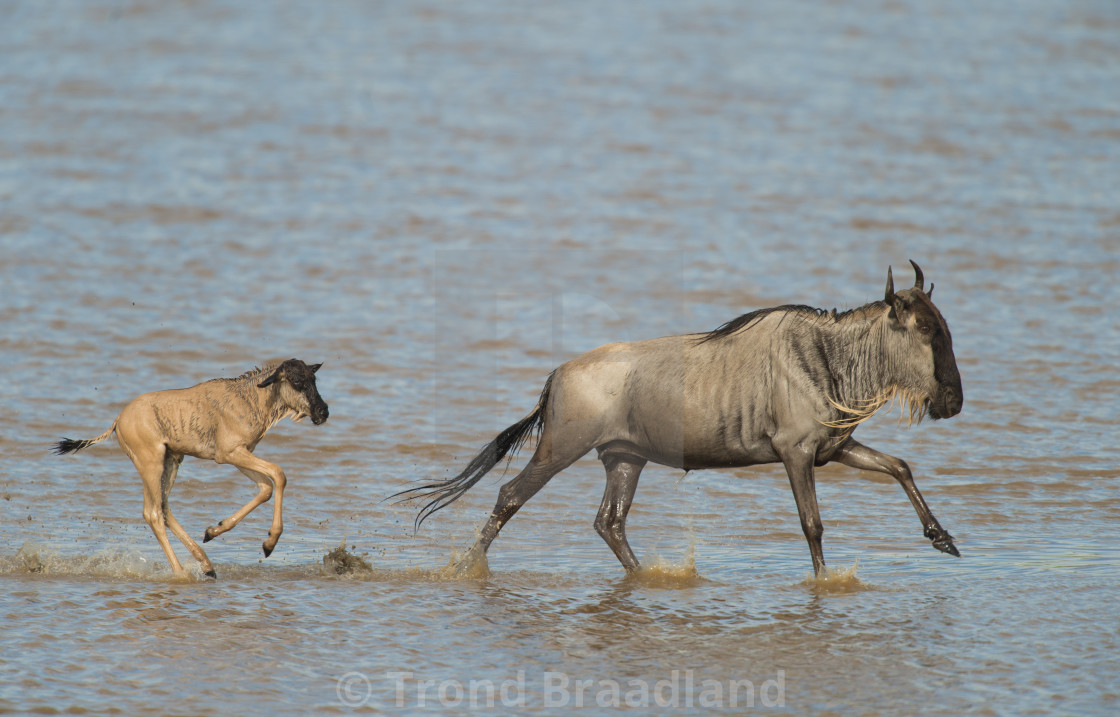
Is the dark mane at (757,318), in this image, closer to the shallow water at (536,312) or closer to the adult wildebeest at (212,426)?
the shallow water at (536,312)

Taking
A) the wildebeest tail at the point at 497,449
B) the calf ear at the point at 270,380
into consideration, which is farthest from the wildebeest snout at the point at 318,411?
the wildebeest tail at the point at 497,449

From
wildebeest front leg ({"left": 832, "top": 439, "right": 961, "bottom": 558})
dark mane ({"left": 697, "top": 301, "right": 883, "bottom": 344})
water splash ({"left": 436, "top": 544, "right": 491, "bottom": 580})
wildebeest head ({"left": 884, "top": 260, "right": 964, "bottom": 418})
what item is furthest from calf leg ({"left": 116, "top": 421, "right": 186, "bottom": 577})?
wildebeest head ({"left": 884, "top": 260, "right": 964, "bottom": 418})

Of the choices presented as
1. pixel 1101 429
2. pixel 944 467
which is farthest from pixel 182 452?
pixel 1101 429

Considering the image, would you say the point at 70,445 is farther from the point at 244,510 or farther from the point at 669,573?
the point at 669,573

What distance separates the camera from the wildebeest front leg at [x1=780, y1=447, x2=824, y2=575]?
790 centimetres

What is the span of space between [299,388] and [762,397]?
2767mm

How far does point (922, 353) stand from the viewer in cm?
804

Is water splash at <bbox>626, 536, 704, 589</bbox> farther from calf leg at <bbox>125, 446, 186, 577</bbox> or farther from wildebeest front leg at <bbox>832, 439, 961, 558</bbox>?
calf leg at <bbox>125, 446, 186, 577</bbox>

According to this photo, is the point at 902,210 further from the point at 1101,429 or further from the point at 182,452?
the point at 182,452

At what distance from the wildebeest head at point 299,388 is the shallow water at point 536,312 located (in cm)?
89

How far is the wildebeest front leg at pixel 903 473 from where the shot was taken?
7965 millimetres

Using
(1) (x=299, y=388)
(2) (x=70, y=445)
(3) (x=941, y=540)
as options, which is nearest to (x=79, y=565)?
(2) (x=70, y=445)

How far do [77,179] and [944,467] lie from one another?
51.0ft

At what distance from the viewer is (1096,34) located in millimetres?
31156
